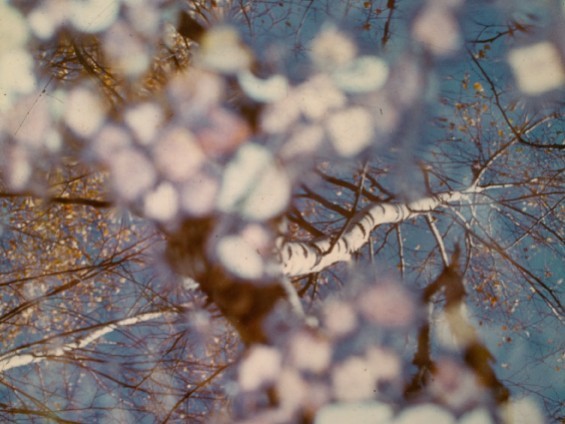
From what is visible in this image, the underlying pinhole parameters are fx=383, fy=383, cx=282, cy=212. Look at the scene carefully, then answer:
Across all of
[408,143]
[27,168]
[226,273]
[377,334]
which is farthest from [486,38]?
[27,168]

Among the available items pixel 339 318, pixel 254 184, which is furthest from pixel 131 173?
pixel 339 318

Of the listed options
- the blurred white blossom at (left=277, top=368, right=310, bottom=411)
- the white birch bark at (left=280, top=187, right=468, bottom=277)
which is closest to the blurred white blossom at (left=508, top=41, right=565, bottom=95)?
the white birch bark at (left=280, top=187, right=468, bottom=277)

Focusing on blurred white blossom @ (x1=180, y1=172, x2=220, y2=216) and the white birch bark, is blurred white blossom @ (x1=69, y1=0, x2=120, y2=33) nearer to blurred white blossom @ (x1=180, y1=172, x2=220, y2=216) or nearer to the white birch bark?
blurred white blossom @ (x1=180, y1=172, x2=220, y2=216)

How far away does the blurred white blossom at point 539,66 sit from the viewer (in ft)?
9.14

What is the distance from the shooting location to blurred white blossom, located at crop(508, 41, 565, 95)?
2785 mm

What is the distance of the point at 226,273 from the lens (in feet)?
6.72

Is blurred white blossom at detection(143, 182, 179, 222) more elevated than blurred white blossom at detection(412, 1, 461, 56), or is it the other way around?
blurred white blossom at detection(412, 1, 461, 56)

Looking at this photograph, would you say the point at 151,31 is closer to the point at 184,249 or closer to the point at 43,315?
the point at 184,249

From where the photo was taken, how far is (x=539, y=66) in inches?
110

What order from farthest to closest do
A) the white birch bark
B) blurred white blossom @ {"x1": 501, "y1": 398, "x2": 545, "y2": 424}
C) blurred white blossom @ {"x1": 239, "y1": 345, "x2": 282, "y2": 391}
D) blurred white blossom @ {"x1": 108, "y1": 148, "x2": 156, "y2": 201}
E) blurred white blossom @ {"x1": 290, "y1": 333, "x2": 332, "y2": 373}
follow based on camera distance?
1. blurred white blossom @ {"x1": 501, "y1": 398, "x2": 545, "y2": 424}
2. blurred white blossom @ {"x1": 108, "y1": 148, "x2": 156, "y2": 201}
3. blurred white blossom @ {"x1": 290, "y1": 333, "x2": 332, "y2": 373}
4. blurred white blossom @ {"x1": 239, "y1": 345, "x2": 282, "y2": 391}
5. the white birch bark

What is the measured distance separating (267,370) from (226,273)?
758mm

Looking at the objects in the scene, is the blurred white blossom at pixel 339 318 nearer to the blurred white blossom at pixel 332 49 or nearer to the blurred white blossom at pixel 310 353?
the blurred white blossom at pixel 310 353

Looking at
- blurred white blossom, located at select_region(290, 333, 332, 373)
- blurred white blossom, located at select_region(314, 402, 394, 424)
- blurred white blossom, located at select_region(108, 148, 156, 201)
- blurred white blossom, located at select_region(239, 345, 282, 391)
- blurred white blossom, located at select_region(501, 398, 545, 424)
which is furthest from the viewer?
blurred white blossom, located at select_region(501, 398, 545, 424)

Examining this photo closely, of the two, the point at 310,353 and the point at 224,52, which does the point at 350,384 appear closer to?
the point at 310,353
